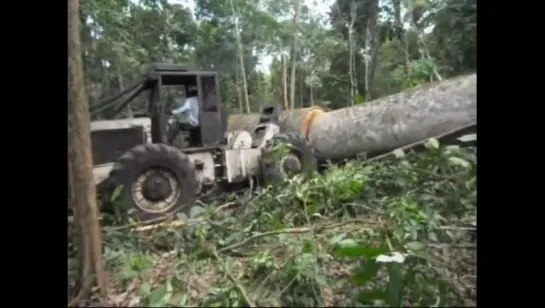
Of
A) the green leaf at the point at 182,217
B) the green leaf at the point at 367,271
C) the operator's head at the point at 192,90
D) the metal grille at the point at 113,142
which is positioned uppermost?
the operator's head at the point at 192,90

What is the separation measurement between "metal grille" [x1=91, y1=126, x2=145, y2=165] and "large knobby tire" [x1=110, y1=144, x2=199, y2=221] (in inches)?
0.9

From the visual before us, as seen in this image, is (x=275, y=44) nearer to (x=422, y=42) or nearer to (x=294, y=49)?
(x=294, y=49)

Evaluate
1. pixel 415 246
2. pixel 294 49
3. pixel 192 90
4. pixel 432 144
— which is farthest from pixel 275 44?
pixel 415 246

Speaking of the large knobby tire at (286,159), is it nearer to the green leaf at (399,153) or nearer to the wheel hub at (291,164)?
the wheel hub at (291,164)

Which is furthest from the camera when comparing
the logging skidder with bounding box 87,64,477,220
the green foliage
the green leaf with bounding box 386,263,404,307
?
the logging skidder with bounding box 87,64,477,220

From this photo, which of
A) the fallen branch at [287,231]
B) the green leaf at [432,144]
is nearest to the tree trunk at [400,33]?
the green leaf at [432,144]

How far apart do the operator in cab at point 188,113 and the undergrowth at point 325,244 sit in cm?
26

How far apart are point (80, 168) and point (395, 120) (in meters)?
0.91

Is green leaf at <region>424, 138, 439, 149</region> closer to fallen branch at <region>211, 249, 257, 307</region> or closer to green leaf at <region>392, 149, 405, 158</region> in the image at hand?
green leaf at <region>392, 149, 405, 158</region>

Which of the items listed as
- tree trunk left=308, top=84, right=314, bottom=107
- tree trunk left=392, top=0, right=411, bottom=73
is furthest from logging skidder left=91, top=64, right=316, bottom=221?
tree trunk left=392, top=0, right=411, bottom=73

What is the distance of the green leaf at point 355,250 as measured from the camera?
104 cm

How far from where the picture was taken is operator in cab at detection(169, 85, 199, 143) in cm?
145
